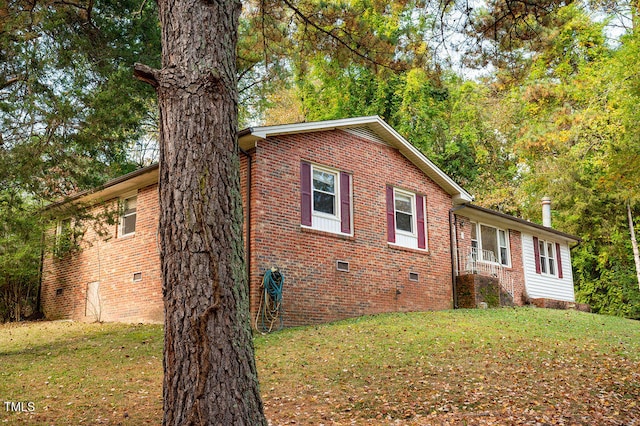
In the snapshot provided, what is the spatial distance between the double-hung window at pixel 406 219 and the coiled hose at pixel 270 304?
4334 mm

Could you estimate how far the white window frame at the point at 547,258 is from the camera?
23562 mm

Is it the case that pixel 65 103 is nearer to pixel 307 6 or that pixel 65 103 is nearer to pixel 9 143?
pixel 9 143

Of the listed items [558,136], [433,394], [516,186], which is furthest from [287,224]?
[516,186]

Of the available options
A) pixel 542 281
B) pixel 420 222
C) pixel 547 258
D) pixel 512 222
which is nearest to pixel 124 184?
pixel 420 222

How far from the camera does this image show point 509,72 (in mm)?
10344

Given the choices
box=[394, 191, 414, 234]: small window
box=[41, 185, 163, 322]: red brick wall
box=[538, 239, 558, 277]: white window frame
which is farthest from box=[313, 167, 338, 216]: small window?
box=[538, 239, 558, 277]: white window frame

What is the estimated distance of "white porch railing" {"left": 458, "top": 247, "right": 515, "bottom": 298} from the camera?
18750mm

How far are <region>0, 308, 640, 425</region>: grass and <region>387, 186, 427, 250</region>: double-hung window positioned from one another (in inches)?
123

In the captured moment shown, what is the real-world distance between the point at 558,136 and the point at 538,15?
692 inches

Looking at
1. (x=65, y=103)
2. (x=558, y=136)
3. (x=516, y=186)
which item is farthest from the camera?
(x=516, y=186)

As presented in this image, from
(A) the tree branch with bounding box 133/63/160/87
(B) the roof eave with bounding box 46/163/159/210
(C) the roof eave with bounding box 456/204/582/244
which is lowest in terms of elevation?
(A) the tree branch with bounding box 133/63/160/87

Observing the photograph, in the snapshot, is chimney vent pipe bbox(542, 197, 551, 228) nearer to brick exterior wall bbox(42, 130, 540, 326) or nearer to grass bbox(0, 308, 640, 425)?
brick exterior wall bbox(42, 130, 540, 326)

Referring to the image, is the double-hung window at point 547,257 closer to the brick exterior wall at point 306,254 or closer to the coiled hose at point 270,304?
the brick exterior wall at point 306,254

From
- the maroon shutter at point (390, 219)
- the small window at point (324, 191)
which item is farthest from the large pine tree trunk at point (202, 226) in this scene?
the maroon shutter at point (390, 219)
